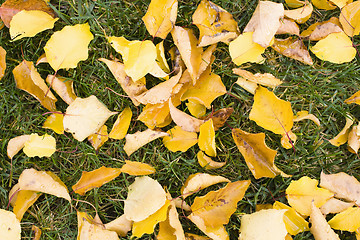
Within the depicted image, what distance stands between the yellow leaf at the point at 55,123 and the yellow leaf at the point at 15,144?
0.29 feet

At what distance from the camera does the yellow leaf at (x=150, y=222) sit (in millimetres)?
1265

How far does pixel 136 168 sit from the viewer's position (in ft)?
4.46

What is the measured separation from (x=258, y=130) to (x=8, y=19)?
42.6 inches

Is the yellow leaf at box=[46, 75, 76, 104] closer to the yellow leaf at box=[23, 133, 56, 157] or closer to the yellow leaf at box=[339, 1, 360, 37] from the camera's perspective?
the yellow leaf at box=[23, 133, 56, 157]

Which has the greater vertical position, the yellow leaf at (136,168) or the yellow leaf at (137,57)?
the yellow leaf at (137,57)

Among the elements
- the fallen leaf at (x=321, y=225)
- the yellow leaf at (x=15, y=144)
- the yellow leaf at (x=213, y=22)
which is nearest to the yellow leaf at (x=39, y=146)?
the yellow leaf at (x=15, y=144)

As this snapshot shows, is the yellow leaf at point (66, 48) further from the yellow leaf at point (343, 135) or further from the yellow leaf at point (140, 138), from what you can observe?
the yellow leaf at point (343, 135)

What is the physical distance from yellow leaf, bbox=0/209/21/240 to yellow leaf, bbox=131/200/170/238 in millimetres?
432

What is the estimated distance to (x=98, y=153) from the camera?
1.40 m

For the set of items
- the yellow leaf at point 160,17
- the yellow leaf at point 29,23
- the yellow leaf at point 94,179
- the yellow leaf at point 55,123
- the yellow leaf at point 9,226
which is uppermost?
the yellow leaf at point 160,17

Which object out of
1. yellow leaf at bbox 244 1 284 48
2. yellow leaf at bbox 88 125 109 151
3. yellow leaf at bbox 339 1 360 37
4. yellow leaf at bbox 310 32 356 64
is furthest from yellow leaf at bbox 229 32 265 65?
yellow leaf at bbox 88 125 109 151

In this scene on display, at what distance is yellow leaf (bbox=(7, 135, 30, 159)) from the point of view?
137cm

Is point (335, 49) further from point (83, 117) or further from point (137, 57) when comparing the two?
point (83, 117)

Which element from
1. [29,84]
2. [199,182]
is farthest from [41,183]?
[199,182]
